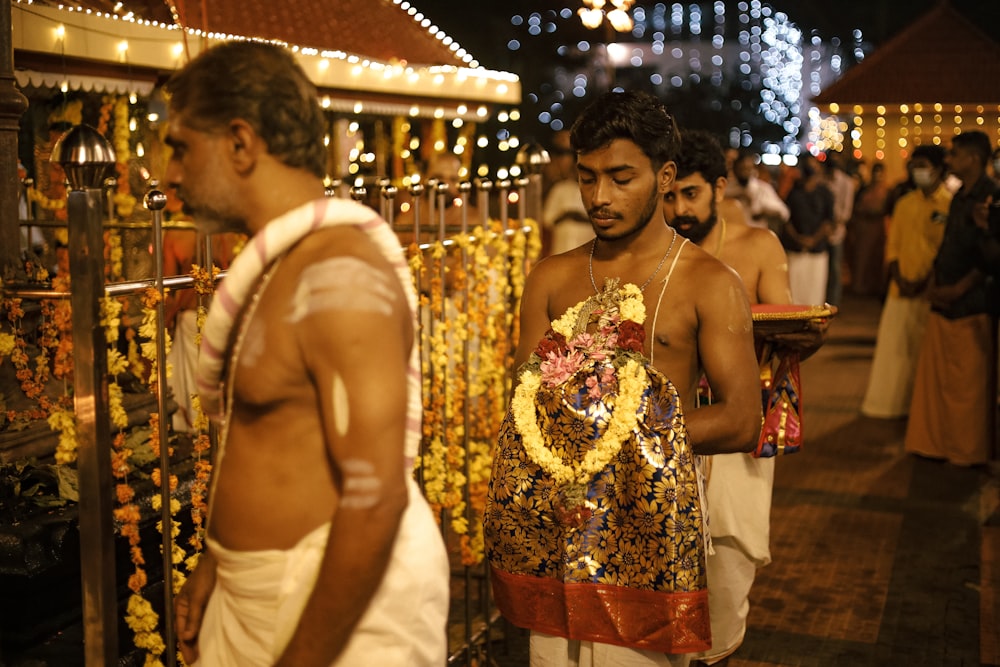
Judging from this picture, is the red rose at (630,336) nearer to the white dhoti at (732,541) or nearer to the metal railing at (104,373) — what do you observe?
the metal railing at (104,373)

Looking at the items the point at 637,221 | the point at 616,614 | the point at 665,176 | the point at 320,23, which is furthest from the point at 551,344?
the point at 320,23

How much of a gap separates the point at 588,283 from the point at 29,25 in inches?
167

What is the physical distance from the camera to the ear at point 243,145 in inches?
A: 86.6

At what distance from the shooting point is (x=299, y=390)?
2.15 metres

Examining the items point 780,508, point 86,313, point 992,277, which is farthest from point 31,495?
point 992,277

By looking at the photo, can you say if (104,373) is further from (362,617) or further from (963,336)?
(963,336)

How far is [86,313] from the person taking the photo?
2854 mm

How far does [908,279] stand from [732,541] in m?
5.82

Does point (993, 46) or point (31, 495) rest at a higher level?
point (993, 46)

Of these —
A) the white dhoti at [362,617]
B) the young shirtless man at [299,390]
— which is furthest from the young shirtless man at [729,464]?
the young shirtless man at [299,390]

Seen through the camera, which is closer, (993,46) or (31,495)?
(31,495)

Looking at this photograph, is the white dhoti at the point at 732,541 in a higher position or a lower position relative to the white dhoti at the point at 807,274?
lower

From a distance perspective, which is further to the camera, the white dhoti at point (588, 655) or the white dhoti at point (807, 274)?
the white dhoti at point (807, 274)

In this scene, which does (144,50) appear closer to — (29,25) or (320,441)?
(29,25)
